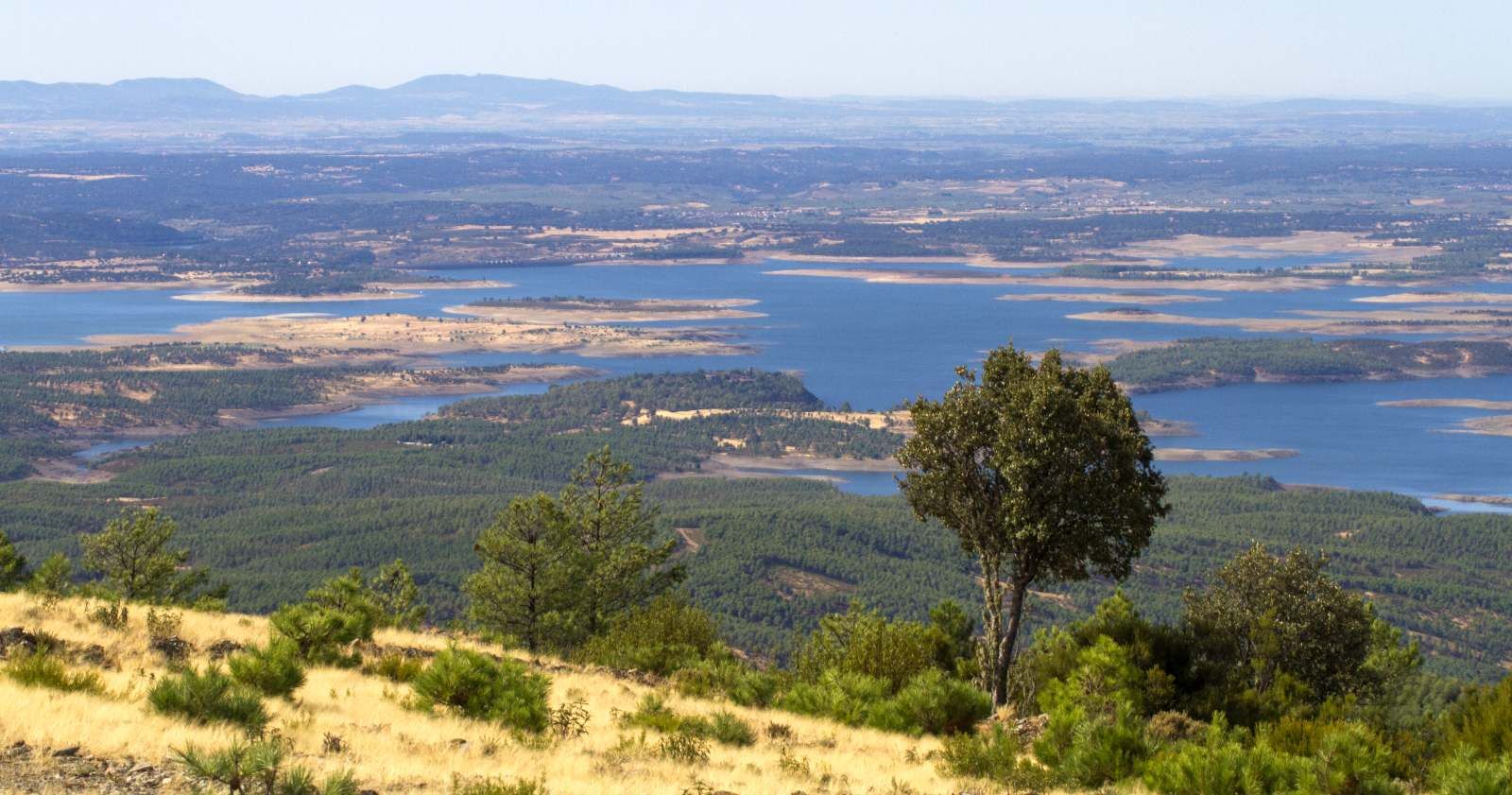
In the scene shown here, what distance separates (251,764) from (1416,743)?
15.5 m

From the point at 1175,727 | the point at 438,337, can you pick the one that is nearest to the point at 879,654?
the point at 1175,727

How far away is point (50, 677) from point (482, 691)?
201 inches

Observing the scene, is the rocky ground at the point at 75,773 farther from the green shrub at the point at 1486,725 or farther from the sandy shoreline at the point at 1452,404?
the sandy shoreline at the point at 1452,404

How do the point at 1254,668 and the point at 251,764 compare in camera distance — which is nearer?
the point at 251,764

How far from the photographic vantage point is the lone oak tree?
27.8 meters

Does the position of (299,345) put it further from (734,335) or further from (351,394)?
(734,335)

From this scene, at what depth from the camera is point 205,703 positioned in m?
18.6

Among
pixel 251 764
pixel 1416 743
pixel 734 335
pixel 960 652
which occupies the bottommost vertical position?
pixel 734 335

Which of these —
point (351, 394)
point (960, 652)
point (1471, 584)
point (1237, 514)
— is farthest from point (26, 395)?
point (960, 652)

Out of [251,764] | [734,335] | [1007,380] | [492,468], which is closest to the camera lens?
[251,764]

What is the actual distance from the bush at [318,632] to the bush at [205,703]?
625 cm

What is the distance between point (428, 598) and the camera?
245 feet

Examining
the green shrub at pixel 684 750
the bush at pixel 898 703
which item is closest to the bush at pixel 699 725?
the green shrub at pixel 684 750

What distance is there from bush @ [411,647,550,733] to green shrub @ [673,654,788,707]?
18.7ft
